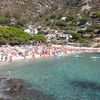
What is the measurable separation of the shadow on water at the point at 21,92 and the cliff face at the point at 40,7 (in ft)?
360

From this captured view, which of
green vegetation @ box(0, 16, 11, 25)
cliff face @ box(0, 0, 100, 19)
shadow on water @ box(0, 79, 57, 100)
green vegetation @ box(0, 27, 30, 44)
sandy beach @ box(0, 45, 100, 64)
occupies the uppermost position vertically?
cliff face @ box(0, 0, 100, 19)

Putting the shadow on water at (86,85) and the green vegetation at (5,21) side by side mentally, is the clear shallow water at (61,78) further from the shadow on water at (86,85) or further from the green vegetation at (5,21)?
the green vegetation at (5,21)

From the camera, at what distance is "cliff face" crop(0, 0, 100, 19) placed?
157 metres

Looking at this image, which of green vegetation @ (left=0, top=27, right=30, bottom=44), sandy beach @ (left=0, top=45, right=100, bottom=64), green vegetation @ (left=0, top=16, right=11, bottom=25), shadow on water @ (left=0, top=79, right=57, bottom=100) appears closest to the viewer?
shadow on water @ (left=0, top=79, right=57, bottom=100)

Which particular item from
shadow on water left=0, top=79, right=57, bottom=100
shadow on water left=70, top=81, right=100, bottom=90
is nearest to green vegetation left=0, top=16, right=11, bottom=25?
shadow on water left=0, top=79, right=57, bottom=100

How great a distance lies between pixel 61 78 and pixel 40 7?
112 metres

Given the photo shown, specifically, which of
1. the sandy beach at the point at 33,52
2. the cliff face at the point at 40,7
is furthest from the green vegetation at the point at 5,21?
the sandy beach at the point at 33,52

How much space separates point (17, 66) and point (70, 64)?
1089 cm

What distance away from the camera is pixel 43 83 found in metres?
47.9

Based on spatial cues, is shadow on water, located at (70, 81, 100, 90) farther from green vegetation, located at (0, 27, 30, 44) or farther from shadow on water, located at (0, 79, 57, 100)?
green vegetation, located at (0, 27, 30, 44)

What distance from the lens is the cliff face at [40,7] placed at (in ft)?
514

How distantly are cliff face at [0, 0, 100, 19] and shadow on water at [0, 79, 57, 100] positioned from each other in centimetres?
10959

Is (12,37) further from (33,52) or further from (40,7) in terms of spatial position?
(40,7)

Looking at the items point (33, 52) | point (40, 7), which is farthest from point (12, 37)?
point (40, 7)
